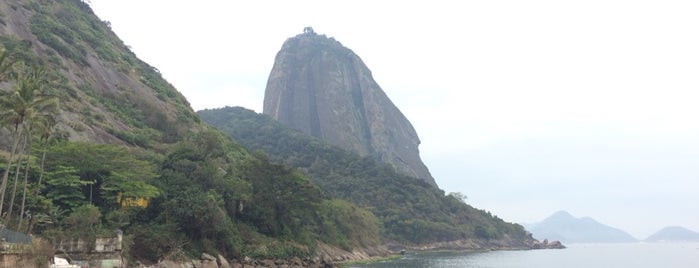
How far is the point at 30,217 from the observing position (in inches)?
1501

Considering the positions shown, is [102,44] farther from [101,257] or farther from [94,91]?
[101,257]

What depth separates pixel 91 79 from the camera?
88375mm

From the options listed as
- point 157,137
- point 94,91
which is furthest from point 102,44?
point 157,137

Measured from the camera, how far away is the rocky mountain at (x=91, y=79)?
232 feet

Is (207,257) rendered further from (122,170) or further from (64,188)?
(64,188)

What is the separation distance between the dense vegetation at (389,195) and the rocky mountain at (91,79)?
45628 mm

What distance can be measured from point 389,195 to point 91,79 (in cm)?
8282

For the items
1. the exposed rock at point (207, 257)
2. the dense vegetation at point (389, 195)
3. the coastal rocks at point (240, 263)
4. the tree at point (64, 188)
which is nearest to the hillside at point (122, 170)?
the tree at point (64, 188)

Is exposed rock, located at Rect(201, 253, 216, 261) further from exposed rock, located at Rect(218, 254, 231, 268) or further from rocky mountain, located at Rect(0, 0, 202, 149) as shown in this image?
rocky mountain, located at Rect(0, 0, 202, 149)

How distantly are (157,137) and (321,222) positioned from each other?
→ 28.9 meters

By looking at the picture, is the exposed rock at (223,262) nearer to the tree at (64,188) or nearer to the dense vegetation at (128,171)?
the dense vegetation at (128,171)

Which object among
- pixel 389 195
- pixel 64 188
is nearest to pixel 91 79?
pixel 64 188

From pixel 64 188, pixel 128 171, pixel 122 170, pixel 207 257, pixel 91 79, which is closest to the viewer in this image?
pixel 64 188

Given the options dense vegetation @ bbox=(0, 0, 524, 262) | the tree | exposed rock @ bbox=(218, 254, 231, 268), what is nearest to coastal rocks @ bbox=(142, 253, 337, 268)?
exposed rock @ bbox=(218, 254, 231, 268)
